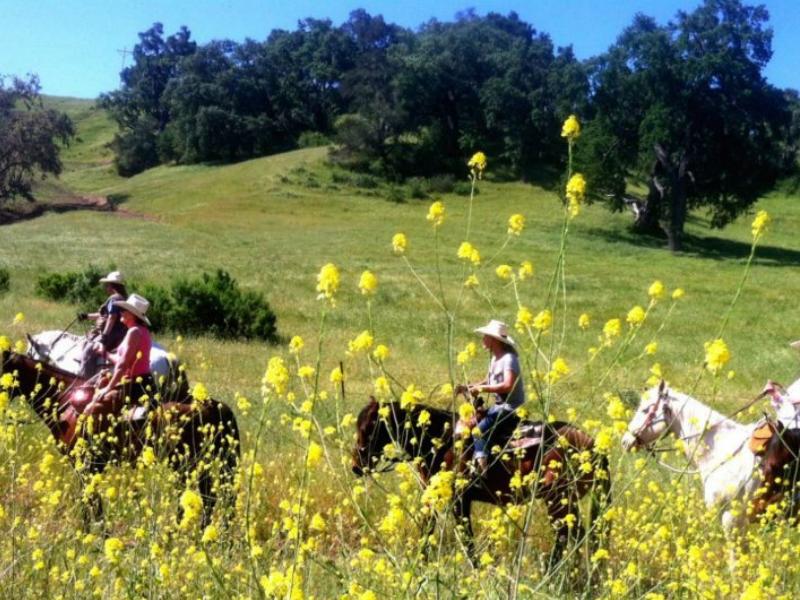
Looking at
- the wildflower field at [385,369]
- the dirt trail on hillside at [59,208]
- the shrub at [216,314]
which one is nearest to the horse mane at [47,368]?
the wildflower field at [385,369]

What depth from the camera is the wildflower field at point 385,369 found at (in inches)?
125

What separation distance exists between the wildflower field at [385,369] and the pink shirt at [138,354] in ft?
2.70

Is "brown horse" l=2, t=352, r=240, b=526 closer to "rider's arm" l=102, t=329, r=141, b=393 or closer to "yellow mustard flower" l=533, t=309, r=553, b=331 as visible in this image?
"rider's arm" l=102, t=329, r=141, b=393

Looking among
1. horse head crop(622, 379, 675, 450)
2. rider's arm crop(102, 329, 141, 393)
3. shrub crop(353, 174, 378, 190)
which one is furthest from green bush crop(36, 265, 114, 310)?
shrub crop(353, 174, 378, 190)

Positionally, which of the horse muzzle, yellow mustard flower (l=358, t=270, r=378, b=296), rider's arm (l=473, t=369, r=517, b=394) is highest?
yellow mustard flower (l=358, t=270, r=378, b=296)

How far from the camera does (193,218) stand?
4425cm

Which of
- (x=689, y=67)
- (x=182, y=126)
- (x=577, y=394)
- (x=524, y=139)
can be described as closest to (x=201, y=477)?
(x=577, y=394)

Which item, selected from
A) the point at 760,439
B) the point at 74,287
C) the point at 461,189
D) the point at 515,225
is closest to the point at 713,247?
the point at 461,189

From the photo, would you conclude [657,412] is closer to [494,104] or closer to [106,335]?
[106,335]

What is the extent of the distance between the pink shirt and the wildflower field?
2.70 ft

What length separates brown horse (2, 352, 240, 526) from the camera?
599 centimetres

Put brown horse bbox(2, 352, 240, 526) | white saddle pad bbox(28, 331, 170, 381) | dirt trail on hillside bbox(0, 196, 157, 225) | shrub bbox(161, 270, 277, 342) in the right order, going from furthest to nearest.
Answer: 1. dirt trail on hillside bbox(0, 196, 157, 225)
2. shrub bbox(161, 270, 277, 342)
3. white saddle pad bbox(28, 331, 170, 381)
4. brown horse bbox(2, 352, 240, 526)

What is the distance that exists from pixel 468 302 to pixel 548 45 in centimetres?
5062

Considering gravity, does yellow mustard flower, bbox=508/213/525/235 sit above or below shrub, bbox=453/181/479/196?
above
